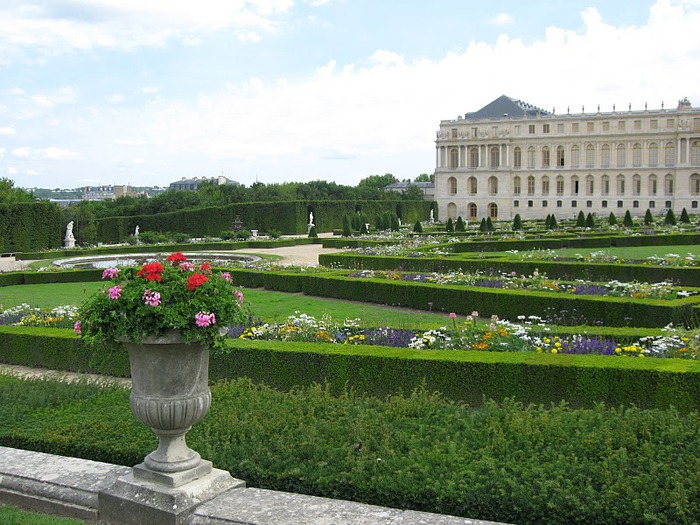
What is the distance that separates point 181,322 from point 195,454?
92 centimetres

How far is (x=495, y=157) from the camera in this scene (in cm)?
7850

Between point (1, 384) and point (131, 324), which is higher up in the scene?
point (131, 324)

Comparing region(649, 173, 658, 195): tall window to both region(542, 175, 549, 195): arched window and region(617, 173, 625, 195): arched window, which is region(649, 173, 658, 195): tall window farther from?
region(542, 175, 549, 195): arched window

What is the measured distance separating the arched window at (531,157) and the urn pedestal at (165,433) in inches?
3025

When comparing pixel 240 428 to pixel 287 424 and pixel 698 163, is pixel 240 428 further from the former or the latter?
pixel 698 163

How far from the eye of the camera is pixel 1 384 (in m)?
6.71

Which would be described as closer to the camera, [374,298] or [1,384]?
[1,384]

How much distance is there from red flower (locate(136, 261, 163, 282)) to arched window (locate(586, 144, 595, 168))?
7611cm

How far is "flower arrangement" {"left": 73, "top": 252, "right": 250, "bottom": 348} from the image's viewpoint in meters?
4.01

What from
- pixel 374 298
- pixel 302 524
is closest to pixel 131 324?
A: pixel 302 524

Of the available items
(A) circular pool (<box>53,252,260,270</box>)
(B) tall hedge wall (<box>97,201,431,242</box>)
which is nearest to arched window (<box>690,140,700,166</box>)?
(B) tall hedge wall (<box>97,201,431,242</box>)

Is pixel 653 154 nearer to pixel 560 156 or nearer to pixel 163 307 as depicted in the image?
pixel 560 156

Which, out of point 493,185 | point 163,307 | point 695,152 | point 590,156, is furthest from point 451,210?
point 163,307

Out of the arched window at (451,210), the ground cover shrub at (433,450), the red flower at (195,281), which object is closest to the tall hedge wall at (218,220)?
the arched window at (451,210)
